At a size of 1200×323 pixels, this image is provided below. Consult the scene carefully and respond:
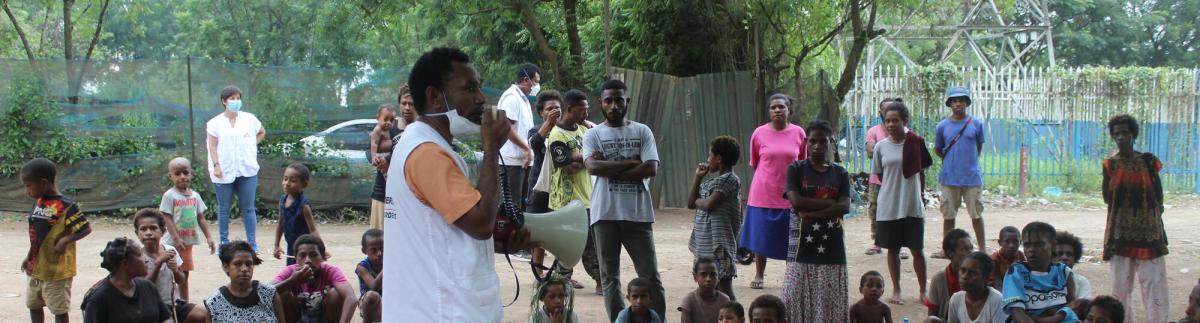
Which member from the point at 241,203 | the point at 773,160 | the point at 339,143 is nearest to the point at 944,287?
the point at 773,160

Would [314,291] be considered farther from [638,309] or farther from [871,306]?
[871,306]

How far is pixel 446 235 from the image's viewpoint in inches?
121

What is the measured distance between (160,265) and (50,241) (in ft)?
2.43

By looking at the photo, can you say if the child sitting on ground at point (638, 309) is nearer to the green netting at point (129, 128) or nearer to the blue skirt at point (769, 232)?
the blue skirt at point (769, 232)

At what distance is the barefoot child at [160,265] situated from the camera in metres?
5.73

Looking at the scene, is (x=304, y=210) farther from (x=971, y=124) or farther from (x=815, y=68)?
(x=815, y=68)

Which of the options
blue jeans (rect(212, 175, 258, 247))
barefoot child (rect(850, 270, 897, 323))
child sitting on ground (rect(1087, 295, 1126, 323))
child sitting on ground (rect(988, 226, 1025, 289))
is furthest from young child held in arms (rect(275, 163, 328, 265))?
child sitting on ground (rect(1087, 295, 1126, 323))

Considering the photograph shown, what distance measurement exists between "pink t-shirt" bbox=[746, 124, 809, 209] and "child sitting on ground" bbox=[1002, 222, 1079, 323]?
5.58 feet

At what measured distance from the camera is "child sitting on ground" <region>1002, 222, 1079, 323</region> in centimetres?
545

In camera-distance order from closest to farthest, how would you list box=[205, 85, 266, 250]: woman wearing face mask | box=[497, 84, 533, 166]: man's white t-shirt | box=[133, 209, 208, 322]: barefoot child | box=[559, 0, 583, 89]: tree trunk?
box=[133, 209, 208, 322]: barefoot child
box=[497, 84, 533, 166]: man's white t-shirt
box=[205, 85, 266, 250]: woman wearing face mask
box=[559, 0, 583, 89]: tree trunk

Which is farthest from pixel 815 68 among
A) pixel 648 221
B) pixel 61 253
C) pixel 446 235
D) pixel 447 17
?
pixel 446 235

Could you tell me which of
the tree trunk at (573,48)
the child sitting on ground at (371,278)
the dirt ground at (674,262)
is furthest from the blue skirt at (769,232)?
the tree trunk at (573,48)

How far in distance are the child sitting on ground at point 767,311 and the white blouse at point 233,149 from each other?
5.56 metres

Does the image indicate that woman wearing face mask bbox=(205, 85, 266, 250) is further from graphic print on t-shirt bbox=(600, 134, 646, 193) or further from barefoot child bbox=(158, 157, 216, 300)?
graphic print on t-shirt bbox=(600, 134, 646, 193)
